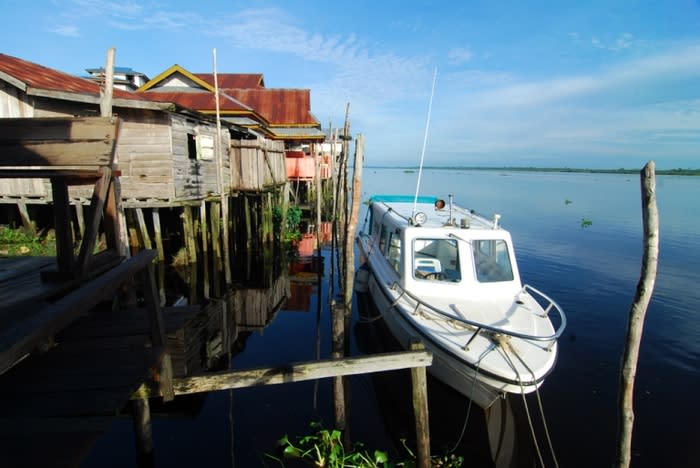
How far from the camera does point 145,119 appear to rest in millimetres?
10930

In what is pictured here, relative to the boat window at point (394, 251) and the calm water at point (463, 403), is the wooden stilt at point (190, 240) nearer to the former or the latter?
the calm water at point (463, 403)

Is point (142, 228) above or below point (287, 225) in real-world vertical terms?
above

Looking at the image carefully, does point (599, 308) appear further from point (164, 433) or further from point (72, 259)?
point (72, 259)

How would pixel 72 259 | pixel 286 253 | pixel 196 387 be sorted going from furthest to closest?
1. pixel 286 253
2. pixel 196 387
3. pixel 72 259

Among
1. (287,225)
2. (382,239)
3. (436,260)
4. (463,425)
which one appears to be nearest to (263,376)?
(463,425)

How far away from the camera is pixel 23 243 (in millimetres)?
11250

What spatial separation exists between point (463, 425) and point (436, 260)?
3161 millimetres

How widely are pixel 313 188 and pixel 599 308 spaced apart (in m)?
22.2

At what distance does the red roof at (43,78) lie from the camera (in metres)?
10.0

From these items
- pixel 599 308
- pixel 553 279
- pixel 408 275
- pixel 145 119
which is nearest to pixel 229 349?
pixel 408 275

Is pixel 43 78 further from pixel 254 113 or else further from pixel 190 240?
pixel 254 113

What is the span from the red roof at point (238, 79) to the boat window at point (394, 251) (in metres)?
25.2

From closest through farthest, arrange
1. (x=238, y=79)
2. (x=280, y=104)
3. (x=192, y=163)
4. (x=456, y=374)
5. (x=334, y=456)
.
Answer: (x=334, y=456) → (x=456, y=374) → (x=192, y=163) → (x=280, y=104) → (x=238, y=79)

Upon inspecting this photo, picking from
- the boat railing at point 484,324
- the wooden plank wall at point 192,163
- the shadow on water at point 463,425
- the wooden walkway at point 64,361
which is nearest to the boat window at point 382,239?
the boat railing at point 484,324
